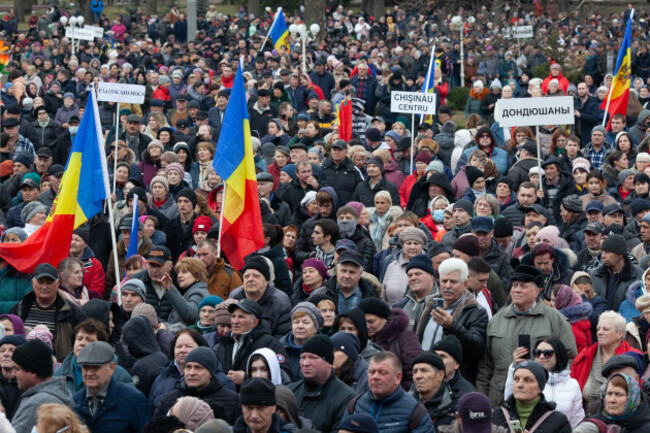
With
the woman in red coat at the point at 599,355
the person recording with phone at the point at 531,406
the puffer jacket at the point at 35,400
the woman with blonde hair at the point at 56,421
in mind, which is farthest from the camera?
the woman in red coat at the point at 599,355

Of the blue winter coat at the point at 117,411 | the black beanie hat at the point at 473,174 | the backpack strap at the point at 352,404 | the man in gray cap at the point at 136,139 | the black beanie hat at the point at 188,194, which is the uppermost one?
the man in gray cap at the point at 136,139

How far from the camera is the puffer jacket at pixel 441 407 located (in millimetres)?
7383

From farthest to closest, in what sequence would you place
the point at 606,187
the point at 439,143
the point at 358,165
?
the point at 439,143 → the point at 358,165 → the point at 606,187

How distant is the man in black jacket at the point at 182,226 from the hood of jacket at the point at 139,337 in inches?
150

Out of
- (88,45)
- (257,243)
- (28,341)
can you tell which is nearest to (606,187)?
(257,243)

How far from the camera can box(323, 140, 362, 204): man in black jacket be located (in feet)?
48.1

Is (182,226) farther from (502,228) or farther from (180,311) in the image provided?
(502,228)

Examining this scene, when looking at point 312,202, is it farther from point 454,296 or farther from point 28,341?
point 28,341

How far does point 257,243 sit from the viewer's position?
11258mm

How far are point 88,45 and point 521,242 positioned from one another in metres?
20.7

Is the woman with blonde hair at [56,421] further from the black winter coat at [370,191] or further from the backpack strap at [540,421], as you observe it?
the black winter coat at [370,191]

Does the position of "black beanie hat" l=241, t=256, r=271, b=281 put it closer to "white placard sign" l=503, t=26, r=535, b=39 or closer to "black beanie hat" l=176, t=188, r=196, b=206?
"black beanie hat" l=176, t=188, r=196, b=206

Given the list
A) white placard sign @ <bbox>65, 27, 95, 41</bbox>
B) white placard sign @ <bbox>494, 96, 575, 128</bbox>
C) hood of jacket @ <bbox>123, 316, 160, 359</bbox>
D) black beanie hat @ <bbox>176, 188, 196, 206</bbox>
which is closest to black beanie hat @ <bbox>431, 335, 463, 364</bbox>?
hood of jacket @ <bbox>123, 316, 160, 359</bbox>

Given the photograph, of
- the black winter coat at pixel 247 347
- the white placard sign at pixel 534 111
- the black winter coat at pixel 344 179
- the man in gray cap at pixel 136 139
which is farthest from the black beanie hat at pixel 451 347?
the man in gray cap at pixel 136 139
